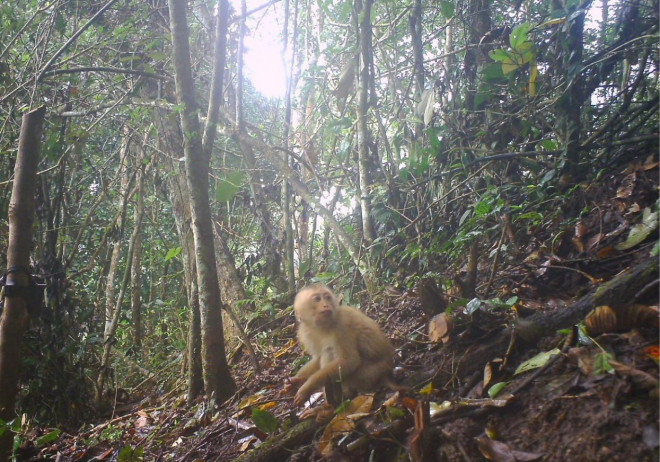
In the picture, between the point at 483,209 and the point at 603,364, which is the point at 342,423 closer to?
the point at 603,364

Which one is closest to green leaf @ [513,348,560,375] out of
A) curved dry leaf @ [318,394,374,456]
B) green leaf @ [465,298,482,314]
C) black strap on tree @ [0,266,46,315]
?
green leaf @ [465,298,482,314]

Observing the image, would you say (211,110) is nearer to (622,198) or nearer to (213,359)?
(213,359)

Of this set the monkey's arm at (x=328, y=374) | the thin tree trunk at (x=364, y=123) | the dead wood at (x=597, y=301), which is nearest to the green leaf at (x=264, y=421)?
the monkey's arm at (x=328, y=374)

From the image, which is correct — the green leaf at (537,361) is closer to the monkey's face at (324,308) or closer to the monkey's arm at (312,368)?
the monkey's face at (324,308)

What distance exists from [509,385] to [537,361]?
20 cm

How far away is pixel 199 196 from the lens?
4.52 meters

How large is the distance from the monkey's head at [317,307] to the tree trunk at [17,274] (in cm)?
194

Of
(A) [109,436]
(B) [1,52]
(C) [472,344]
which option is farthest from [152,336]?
(C) [472,344]

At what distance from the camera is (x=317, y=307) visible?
4.00m

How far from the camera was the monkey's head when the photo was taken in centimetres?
393

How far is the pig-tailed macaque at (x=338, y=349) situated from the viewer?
142 inches

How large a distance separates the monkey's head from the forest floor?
2.13ft

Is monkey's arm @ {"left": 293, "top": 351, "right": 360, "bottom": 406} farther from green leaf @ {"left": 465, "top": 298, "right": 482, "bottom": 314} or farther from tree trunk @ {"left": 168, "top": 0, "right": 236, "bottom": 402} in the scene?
tree trunk @ {"left": 168, "top": 0, "right": 236, "bottom": 402}

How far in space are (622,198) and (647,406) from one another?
2409 mm
